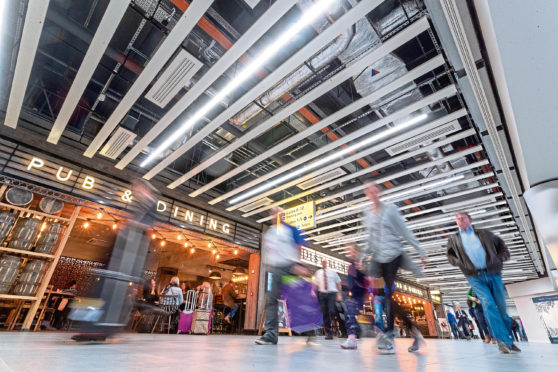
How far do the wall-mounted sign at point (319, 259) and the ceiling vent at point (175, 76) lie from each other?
760cm

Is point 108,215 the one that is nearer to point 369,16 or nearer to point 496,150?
point 369,16

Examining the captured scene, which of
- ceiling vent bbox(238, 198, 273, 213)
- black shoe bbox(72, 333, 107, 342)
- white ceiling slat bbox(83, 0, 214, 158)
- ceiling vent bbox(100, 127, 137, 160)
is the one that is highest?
white ceiling slat bbox(83, 0, 214, 158)

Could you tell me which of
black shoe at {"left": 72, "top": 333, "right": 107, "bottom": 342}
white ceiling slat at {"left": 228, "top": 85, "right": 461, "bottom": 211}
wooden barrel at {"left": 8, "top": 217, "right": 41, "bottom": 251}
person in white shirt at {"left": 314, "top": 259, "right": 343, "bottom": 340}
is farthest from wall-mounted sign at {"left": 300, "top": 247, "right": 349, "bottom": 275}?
black shoe at {"left": 72, "top": 333, "right": 107, "bottom": 342}

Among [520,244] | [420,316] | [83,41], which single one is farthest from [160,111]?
[420,316]

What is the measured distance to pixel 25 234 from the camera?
16.2 ft

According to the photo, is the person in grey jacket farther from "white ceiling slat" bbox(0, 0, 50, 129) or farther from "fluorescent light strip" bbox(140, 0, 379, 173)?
"white ceiling slat" bbox(0, 0, 50, 129)

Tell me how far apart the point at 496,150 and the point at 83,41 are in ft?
25.1

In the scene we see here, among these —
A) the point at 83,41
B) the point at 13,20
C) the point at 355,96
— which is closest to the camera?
the point at 13,20

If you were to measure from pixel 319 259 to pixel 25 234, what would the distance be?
9.43 m

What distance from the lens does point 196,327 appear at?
6863 mm

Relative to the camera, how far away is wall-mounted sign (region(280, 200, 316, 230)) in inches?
264

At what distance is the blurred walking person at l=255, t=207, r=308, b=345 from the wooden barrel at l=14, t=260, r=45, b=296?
4.52 meters

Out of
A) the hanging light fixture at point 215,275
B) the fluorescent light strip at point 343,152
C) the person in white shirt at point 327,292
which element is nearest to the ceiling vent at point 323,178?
the fluorescent light strip at point 343,152

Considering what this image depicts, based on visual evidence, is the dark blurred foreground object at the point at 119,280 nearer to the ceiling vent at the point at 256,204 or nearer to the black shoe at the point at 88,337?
the black shoe at the point at 88,337
